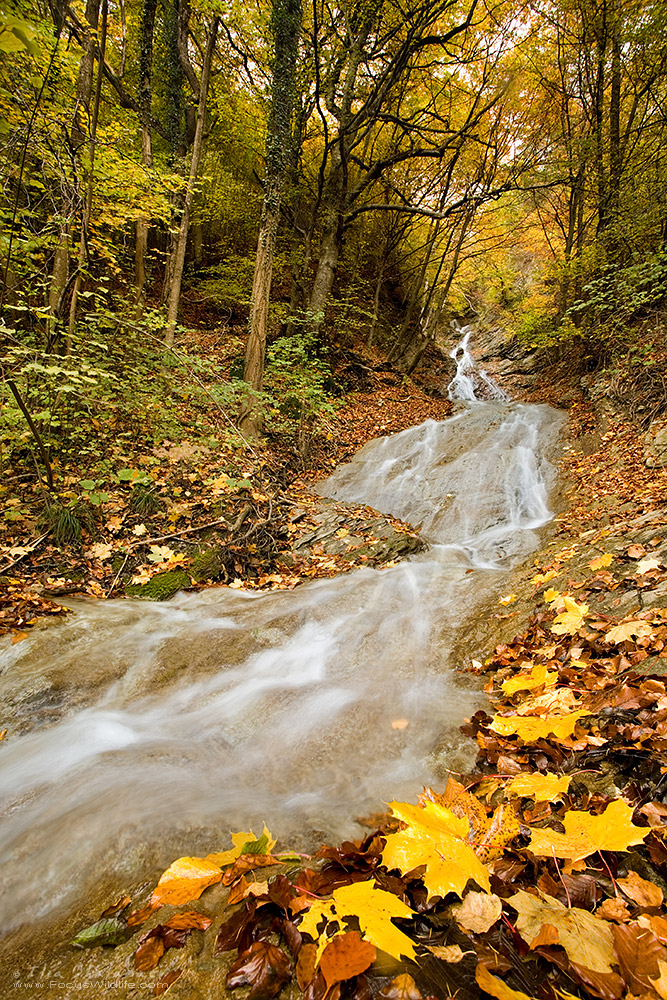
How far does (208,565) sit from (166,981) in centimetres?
405

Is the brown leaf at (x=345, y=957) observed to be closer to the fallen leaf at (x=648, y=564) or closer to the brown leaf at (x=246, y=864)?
the brown leaf at (x=246, y=864)

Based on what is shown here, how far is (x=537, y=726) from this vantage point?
1.81 m

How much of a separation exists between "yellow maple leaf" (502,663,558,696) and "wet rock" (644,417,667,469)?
15.7 ft

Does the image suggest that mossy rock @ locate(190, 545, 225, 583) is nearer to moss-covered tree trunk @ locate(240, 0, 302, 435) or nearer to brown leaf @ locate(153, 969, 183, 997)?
moss-covered tree trunk @ locate(240, 0, 302, 435)

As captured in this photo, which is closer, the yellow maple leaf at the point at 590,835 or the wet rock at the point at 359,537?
the yellow maple leaf at the point at 590,835

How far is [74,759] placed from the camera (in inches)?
89.4

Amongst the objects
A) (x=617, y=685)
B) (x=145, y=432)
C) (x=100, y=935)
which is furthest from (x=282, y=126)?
(x=100, y=935)

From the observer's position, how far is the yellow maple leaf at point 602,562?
3.37 meters

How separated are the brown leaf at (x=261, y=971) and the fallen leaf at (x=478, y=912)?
17.4 inches

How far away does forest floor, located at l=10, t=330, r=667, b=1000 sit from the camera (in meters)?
0.91

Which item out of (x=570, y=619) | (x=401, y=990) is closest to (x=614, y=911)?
(x=401, y=990)

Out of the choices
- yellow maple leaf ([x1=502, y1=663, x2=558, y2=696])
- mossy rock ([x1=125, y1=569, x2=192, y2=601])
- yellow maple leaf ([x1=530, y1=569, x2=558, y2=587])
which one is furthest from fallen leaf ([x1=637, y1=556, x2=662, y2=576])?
mossy rock ([x1=125, y1=569, x2=192, y2=601])

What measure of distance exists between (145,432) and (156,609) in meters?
3.38

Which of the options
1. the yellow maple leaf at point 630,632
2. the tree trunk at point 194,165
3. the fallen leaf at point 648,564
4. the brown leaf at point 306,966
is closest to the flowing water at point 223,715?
the brown leaf at point 306,966
